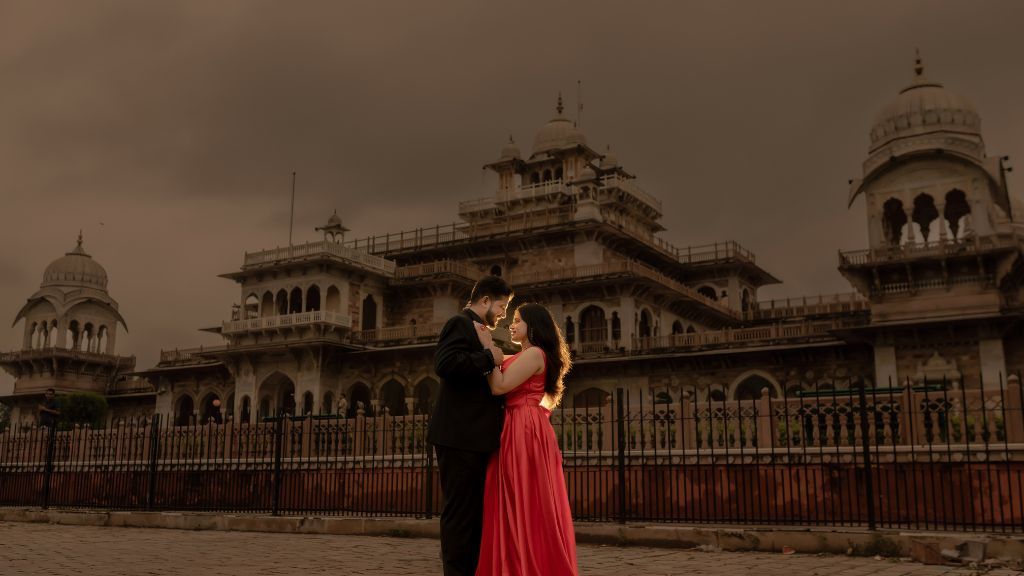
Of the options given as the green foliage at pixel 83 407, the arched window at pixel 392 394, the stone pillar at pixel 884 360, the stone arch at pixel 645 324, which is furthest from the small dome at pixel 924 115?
the green foliage at pixel 83 407

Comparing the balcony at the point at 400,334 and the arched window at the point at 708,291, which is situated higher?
the arched window at the point at 708,291

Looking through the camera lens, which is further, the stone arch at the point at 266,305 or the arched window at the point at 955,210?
the stone arch at the point at 266,305

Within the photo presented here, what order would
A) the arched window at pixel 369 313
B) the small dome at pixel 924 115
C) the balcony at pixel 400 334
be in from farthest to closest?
the arched window at pixel 369 313 < the balcony at pixel 400 334 < the small dome at pixel 924 115

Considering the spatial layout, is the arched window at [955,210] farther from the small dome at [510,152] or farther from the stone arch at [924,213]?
the small dome at [510,152]

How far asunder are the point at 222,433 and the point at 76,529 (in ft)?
14.5

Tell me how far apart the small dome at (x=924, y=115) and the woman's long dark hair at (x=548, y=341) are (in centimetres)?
2371

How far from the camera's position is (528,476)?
4.84 m

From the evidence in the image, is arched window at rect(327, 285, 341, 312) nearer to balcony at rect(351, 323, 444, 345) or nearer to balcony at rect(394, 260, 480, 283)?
balcony at rect(351, 323, 444, 345)

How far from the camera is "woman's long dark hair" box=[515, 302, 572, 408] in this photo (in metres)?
4.94

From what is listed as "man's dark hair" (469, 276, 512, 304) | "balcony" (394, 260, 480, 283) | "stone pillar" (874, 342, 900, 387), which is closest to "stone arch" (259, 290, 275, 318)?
"balcony" (394, 260, 480, 283)

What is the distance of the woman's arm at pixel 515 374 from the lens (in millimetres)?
4797

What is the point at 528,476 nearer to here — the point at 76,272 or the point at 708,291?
the point at 708,291

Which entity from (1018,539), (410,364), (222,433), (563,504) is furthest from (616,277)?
(563,504)

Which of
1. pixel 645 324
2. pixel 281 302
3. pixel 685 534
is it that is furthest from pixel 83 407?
pixel 685 534
